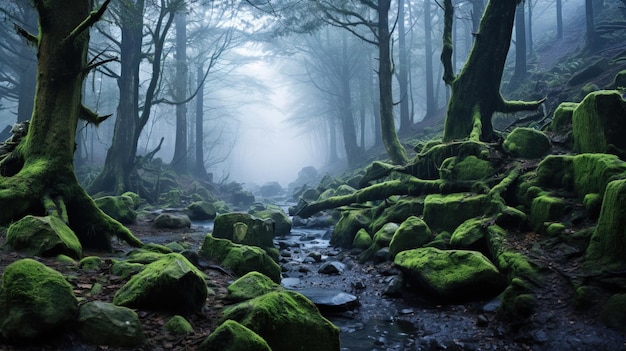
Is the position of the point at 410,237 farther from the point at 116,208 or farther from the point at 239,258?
the point at 116,208

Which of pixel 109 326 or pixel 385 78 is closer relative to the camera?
pixel 109 326

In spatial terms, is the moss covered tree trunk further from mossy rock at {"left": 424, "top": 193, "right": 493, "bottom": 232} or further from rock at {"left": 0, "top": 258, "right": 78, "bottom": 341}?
mossy rock at {"left": 424, "top": 193, "right": 493, "bottom": 232}

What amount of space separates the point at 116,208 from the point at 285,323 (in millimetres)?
8220

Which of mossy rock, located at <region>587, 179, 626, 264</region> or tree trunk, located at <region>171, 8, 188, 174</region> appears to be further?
tree trunk, located at <region>171, 8, 188, 174</region>

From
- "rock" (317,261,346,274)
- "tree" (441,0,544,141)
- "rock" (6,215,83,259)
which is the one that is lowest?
"rock" (317,261,346,274)

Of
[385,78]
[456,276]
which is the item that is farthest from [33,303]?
[385,78]

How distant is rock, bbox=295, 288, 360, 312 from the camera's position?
5.38 meters

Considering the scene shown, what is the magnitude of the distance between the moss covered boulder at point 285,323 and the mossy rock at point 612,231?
10.7 feet

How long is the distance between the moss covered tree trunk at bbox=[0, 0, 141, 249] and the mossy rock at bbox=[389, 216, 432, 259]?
445cm

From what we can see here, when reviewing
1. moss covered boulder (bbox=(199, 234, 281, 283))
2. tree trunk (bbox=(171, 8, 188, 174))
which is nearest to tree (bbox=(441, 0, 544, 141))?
moss covered boulder (bbox=(199, 234, 281, 283))

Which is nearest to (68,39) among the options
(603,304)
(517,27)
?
(603,304)

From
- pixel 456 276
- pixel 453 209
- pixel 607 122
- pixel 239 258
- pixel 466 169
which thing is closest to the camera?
pixel 456 276

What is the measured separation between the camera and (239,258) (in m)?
6.01

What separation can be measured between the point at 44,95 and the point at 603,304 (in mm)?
7688
